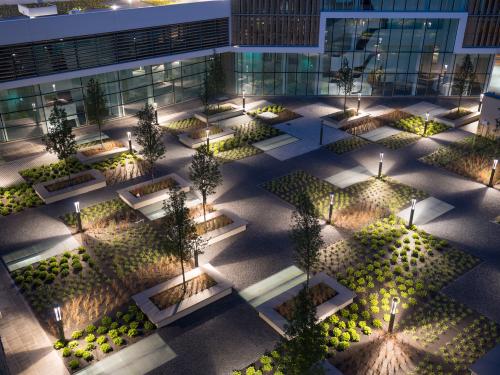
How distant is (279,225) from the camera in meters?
29.2

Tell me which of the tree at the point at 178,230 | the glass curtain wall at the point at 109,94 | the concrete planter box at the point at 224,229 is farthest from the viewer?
the glass curtain wall at the point at 109,94

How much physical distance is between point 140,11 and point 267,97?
49.1 ft

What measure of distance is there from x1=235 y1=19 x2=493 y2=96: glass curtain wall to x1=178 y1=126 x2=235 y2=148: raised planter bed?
10386 mm

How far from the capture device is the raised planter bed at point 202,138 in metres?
39.2

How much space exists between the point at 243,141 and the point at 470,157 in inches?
664

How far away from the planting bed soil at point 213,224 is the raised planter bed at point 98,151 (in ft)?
40.3

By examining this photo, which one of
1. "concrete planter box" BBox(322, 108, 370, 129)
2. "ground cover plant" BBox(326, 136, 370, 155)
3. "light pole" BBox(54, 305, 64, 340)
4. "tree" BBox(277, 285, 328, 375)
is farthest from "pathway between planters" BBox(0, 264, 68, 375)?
"concrete planter box" BBox(322, 108, 370, 129)

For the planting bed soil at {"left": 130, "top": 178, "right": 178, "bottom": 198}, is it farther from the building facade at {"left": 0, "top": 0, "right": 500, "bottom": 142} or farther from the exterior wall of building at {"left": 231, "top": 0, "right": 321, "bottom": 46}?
the exterior wall of building at {"left": 231, "top": 0, "right": 321, "bottom": 46}

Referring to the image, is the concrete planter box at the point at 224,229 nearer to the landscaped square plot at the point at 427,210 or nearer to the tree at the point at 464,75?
the landscaped square plot at the point at 427,210

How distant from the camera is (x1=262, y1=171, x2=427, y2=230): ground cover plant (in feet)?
98.6

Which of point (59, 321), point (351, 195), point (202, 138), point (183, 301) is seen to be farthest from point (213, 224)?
point (202, 138)

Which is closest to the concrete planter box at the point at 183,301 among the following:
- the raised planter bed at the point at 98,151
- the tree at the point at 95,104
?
the raised planter bed at the point at 98,151

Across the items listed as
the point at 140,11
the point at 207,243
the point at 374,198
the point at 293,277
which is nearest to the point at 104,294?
the point at 207,243

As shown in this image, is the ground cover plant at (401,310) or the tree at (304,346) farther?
the ground cover plant at (401,310)
